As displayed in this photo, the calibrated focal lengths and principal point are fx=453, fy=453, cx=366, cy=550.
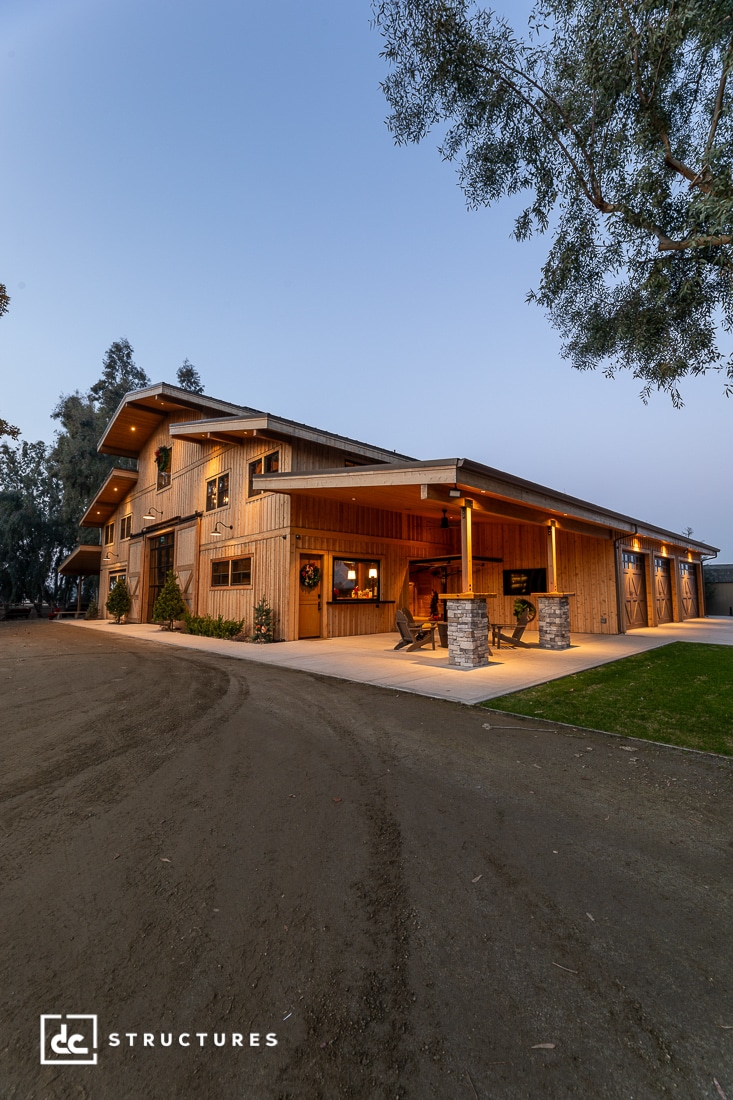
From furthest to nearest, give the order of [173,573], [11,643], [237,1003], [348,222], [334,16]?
[348,222]
[173,573]
[11,643]
[334,16]
[237,1003]

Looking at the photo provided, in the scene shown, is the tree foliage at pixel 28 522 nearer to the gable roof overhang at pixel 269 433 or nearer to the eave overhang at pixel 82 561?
the eave overhang at pixel 82 561

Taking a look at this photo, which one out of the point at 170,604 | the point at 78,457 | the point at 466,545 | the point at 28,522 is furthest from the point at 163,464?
the point at 28,522

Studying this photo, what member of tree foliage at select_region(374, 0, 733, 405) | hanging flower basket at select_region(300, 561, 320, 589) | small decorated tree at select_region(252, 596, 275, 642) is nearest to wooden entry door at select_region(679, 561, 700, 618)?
tree foliage at select_region(374, 0, 733, 405)

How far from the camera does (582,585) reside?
1588 cm

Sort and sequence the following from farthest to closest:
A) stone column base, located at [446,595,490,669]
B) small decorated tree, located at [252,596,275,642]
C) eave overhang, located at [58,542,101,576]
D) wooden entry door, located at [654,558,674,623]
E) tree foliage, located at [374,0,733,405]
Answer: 1. eave overhang, located at [58,542,101,576]
2. wooden entry door, located at [654,558,674,623]
3. small decorated tree, located at [252,596,275,642]
4. stone column base, located at [446,595,490,669]
5. tree foliage, located at [374,0,733,405]

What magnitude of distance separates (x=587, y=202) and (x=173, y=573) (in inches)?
692

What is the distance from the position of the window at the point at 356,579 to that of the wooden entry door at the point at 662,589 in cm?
1171

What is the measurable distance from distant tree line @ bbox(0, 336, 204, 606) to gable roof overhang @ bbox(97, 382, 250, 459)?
31.7 feet

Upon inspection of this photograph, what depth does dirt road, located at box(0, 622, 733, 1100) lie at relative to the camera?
147 cm

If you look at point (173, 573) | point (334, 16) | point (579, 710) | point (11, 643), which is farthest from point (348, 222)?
point (579, 710)

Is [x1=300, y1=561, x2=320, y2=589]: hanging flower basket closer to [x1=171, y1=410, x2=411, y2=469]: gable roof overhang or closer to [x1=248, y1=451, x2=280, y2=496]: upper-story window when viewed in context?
[x1=248, y1=451, x2=280, y2=496]: upper-story window

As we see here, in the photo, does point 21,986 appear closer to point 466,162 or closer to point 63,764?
point 63,764

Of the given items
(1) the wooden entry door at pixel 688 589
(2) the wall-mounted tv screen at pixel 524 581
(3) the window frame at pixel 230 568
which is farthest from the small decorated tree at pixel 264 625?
(1) the wooden entry door at pixel 688 589

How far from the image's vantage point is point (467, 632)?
8961mm
